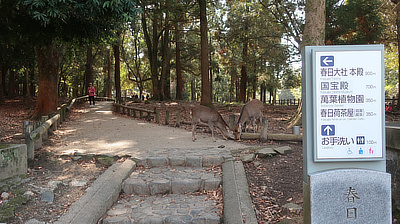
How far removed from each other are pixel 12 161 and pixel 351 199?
5.40 m

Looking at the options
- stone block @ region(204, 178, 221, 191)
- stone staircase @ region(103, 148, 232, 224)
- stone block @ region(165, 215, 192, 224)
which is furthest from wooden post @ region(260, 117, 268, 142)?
stone block @ region(165, 215, 192, 224)

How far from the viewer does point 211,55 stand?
30.3 metres

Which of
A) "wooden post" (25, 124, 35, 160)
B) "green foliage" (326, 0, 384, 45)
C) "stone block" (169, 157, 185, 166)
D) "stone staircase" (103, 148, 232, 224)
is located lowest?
"stone staircase" (103, 148, 232, 224)

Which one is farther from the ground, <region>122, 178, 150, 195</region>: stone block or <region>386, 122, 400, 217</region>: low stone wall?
<region>386, 122, 400, 217</region>: low stone wall

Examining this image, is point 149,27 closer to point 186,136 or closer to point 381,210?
point 186,136

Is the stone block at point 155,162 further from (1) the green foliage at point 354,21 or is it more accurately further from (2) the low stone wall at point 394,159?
(1) the green foliage at point 354,21

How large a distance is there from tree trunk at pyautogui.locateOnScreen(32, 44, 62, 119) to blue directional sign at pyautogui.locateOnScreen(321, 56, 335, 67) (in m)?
13.2

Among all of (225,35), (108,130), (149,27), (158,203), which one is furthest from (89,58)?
(158,203)

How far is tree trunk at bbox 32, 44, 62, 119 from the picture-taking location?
13.7 metres

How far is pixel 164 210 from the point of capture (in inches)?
190

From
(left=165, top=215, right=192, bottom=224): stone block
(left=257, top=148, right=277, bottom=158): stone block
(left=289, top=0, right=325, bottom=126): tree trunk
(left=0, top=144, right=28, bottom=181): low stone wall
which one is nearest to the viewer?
(left=165, top=215, right=192, bottom=224): stone block

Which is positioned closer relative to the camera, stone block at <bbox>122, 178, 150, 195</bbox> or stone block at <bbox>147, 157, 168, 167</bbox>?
stone block at <bbox>122, 178, 150, 195</bbox>

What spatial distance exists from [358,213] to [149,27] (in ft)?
102

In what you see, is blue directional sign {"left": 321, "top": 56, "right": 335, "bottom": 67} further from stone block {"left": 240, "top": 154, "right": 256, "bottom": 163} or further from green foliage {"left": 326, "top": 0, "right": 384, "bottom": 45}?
green foliage {"left": 326, "top": 0, "right": 384, "bottom": 45}
